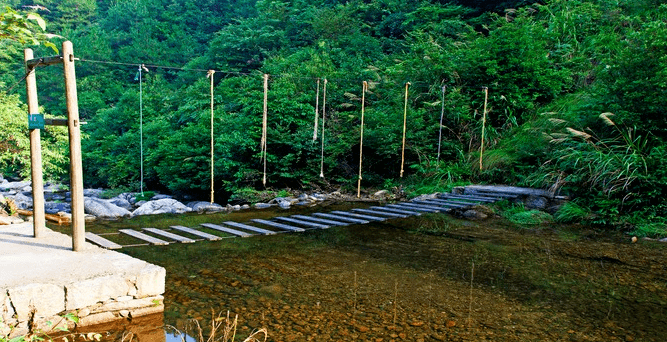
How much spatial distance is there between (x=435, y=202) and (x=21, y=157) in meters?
9.84

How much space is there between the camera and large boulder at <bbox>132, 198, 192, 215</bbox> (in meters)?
10.3

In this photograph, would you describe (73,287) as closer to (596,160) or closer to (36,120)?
(36,120)

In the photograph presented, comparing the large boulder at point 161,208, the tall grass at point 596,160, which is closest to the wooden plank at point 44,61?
the large boulder at point 161,208

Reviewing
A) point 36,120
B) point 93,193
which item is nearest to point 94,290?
point 36,120

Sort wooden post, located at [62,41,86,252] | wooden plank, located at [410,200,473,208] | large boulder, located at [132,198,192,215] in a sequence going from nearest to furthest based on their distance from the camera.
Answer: wooden post, located at [62,41,86,252] → wooden plank, located at [410,200,473,208] → large boulder, located at [132,198,192,215]

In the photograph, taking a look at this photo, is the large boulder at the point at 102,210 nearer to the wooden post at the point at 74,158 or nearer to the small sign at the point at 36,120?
the small sign at the point at 36,120

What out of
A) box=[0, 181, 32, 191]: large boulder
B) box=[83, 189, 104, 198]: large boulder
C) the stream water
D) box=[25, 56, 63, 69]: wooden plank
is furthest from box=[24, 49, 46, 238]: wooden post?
box=[0, 181, 32, 191]: large boulder

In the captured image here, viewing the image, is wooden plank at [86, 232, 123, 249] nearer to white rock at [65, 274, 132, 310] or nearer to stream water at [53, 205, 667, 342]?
stream water at [53, 205, 667, 342]

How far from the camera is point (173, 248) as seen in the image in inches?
260

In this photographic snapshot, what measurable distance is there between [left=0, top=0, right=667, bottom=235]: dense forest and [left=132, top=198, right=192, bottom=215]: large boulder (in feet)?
5.75

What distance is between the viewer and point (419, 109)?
12.0m

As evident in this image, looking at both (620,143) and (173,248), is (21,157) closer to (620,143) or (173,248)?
(173,248)

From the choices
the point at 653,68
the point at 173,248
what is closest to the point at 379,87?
the point at 653,68

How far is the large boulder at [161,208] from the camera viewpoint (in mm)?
10320
